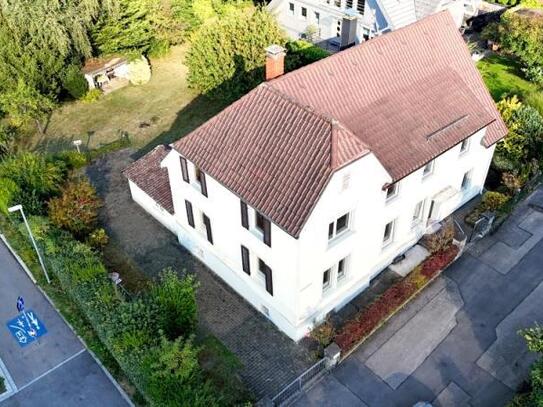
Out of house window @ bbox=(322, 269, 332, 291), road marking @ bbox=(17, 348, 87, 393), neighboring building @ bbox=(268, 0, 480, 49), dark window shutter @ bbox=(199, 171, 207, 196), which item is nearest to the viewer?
road marking @ bbox=(17, 348, 87, 393)

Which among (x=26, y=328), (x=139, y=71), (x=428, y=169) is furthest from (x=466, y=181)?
(x=139, y=71)

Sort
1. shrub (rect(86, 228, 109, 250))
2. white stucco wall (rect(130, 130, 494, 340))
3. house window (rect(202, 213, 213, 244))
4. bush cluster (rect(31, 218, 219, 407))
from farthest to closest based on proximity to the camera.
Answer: shrub (rect(86, 228, 109, 250)) → house window (rect(202, 213, 213, 244)) → white stucco wall (rect(130, 130, 494, 340)) → bush cluster (rect(31, 218, 219, 407))

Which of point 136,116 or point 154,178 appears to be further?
point 136,116

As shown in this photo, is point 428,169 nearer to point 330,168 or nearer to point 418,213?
point 418,213

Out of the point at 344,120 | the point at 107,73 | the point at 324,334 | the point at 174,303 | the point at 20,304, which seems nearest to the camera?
the point at 174,303

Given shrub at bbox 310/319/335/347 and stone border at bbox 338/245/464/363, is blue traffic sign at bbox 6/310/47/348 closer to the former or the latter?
shrub at bbox 310/319/335/347

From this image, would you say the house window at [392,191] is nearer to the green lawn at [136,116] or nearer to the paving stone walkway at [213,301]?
the paving stone walkway at [213,301]

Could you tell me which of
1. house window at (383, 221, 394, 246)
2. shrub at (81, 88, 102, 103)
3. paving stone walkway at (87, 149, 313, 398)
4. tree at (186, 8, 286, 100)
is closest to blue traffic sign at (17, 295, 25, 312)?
paving stone walkway at (87, 149, 313, 398)
